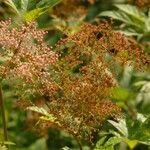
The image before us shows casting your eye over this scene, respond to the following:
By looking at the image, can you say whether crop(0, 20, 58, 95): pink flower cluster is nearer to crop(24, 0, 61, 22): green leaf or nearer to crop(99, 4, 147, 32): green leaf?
crop(24, 0, 61, 22): green leaf

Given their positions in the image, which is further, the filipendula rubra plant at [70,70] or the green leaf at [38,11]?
the green leaf at [38,11]

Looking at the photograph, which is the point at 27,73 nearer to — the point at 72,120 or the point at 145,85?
the point at 72,120

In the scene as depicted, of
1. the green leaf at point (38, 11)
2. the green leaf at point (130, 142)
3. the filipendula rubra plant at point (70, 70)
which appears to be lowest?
the green leaf at point (130, 142)

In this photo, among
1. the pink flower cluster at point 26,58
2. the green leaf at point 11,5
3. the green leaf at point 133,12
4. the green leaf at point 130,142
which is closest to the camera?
the pink flower cluster at point 26,58

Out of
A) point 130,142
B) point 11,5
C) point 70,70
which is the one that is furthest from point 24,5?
point 130,142

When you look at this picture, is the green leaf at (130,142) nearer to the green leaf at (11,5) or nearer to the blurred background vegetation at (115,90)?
the blurred background vegetation at (115,90)

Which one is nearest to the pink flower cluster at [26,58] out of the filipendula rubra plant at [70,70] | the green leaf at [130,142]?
the filipendula rubra plant at [70,70]
